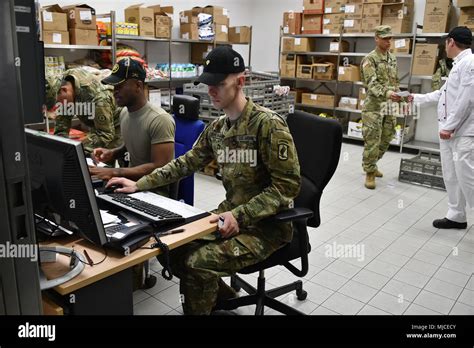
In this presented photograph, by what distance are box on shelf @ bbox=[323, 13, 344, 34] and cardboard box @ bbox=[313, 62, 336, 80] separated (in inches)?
21.0

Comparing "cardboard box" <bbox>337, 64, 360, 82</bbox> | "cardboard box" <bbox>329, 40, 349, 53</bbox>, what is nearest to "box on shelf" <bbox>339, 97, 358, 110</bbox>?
"cardboard box" <bbox>337, 64, 360, 82</bbox>

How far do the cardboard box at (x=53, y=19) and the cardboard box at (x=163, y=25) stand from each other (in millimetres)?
1484

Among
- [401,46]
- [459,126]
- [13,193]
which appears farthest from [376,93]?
[13,193]

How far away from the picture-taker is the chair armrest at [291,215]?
5.93ft

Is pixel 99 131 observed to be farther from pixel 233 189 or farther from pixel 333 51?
pixel 333 51

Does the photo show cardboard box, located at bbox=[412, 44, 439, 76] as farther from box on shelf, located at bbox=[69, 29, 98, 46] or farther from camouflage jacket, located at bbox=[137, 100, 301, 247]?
camouflage jacket, located at bbox=[137, 100, 301, 247]

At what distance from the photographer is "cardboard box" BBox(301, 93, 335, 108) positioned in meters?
7.02

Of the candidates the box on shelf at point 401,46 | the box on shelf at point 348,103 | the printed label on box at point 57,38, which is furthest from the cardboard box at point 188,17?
the box on shelf at point 401,46

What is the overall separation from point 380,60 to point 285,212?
3.63 m

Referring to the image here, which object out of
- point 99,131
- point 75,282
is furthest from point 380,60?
point 75,282

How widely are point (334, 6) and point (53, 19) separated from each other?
4372 mm

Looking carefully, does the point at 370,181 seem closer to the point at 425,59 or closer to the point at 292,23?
the point at 425,59

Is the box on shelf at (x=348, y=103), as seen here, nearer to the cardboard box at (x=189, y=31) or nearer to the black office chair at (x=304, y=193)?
the cardboard box at (x=189, y=31)

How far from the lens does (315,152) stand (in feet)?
6.79
